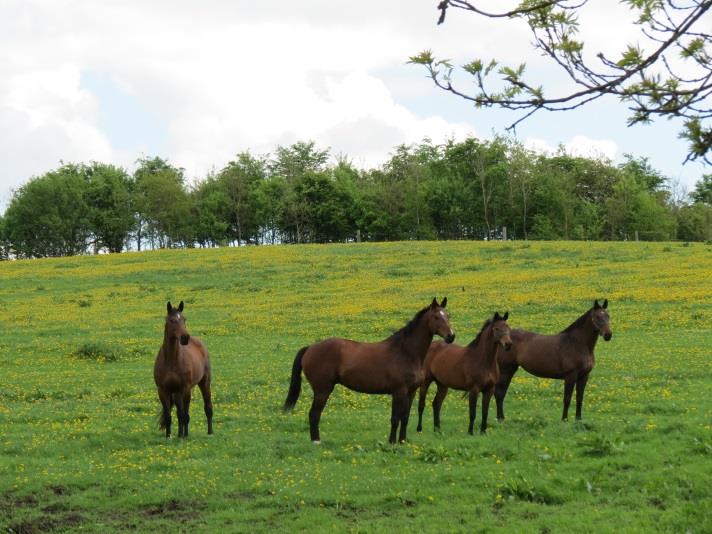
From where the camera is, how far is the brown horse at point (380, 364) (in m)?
14.2

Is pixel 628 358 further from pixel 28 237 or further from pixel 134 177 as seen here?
pixel 134 177

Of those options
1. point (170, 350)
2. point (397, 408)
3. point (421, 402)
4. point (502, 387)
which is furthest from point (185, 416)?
point (502, 387)

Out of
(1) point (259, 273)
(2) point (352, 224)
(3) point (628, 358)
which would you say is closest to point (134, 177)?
(2) point (352, 224)

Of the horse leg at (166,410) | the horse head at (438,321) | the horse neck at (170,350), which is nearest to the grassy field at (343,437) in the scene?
the horse leg at (166,410)

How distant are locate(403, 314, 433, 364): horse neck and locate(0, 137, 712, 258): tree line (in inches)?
2873

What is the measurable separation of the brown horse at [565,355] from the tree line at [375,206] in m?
70.4

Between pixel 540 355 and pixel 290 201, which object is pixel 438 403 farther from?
pixel 290 201

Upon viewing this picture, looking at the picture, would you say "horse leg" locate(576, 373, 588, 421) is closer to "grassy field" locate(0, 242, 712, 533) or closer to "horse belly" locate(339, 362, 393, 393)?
"grassy field" locate(0, 242, 712, 533)

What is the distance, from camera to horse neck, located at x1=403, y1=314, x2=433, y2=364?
14.4 metres

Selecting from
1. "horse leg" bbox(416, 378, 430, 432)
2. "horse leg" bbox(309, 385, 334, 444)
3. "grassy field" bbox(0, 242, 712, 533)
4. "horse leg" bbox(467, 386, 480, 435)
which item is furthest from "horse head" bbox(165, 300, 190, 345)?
"horse leg" bbox(467, 386, 480, 435)

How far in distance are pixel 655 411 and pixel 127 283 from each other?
36.6m

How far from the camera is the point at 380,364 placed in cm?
1423

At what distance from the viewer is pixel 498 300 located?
3522 centimetres

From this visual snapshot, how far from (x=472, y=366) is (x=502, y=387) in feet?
6.18
